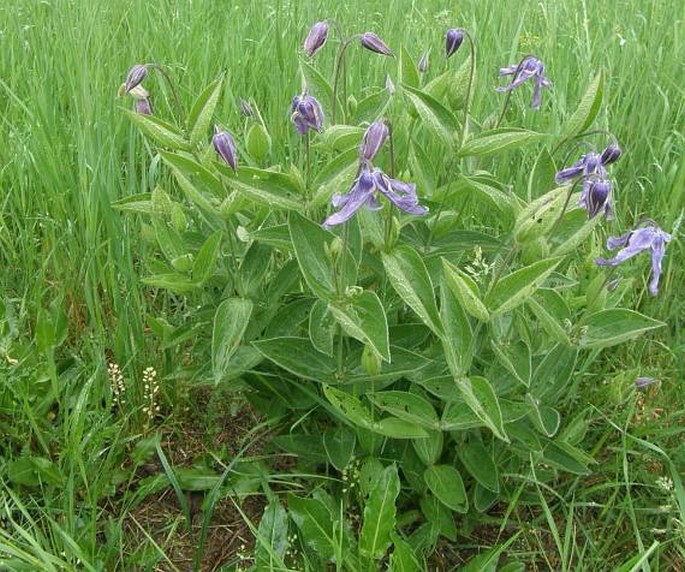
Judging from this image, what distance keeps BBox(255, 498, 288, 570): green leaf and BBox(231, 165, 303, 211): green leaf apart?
58 cm

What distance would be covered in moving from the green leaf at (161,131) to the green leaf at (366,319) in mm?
484

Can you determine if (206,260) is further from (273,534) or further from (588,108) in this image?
(588,108)

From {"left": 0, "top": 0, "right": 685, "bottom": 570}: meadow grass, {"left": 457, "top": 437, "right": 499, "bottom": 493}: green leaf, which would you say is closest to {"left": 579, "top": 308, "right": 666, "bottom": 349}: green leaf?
{"left": 0, "top": 0, "right": 685, "bottom": 570}: meadow grass

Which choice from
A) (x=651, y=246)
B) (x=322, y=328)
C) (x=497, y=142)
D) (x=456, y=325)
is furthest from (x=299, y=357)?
(x=651, y=246)

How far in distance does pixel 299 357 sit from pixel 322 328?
0.10 m

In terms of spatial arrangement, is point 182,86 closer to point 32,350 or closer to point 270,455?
point 32,350

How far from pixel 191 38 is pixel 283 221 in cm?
163

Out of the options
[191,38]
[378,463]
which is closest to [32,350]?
[378,463]

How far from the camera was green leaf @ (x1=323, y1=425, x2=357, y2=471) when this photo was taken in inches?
62.9

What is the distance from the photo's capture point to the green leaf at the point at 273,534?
4.92 feet

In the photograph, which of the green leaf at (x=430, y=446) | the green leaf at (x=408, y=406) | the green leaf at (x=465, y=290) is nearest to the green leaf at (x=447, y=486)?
the green leaf at (x=430, y=446)

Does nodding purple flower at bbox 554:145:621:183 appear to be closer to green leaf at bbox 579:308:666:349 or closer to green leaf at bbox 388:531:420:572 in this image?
green leaf at bbox 579:308:666:349

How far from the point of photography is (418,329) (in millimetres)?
1627

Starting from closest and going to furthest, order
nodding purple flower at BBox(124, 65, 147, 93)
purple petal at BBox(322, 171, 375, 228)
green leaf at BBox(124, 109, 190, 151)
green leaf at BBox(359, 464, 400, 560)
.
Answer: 1. purple petal at BBox(322, 171, 375, 228)
2. green leaf at BBox(359, 464, 400, 560)
3. green leaf at BBox(124, 109, 190, 151)
4. nodding purple flower at BBox(124, 65, 147, 93)
